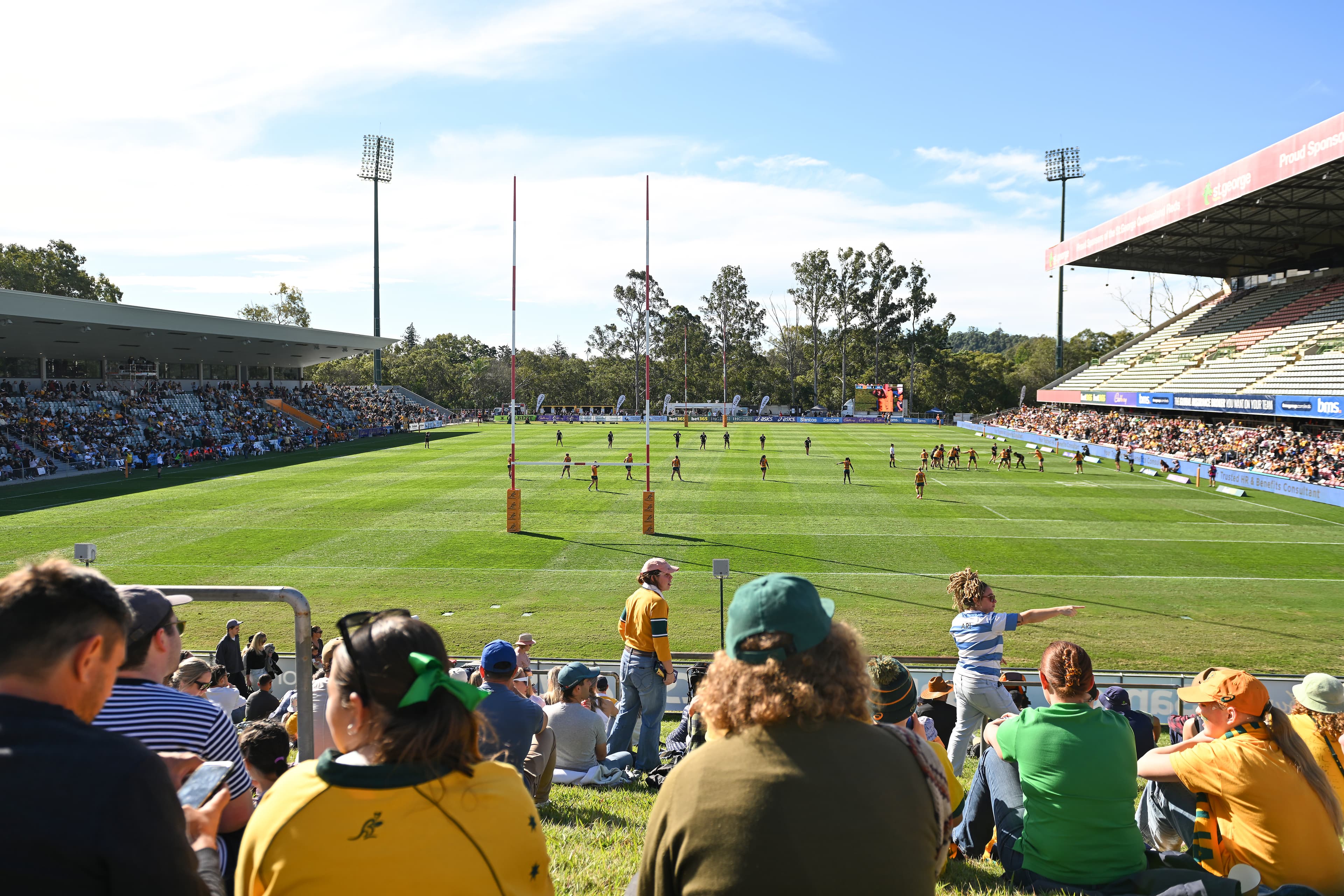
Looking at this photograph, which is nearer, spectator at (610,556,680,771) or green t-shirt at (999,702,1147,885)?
green t-shirt at (999,702,1147,885)

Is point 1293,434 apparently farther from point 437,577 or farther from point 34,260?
point 34,260

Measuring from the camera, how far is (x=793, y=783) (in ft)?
6.41

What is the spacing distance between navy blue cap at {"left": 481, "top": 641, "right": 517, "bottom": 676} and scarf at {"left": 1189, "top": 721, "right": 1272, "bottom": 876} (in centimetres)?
368

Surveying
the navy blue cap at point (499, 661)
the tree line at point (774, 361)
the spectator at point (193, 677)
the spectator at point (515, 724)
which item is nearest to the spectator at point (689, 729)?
the spectator at point (515, 724)

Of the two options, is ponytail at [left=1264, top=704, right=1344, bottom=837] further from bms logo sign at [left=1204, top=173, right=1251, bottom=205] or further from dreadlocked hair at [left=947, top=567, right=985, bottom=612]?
bms logo sign at [left=1204, top=173, right=1251, bottom=205]

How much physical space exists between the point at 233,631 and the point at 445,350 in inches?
4193

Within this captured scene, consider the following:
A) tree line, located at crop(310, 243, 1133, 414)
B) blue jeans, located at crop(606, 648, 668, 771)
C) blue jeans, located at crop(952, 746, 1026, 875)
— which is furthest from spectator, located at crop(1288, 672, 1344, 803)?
tree line, located at crop(310, 243, 1133, 414)

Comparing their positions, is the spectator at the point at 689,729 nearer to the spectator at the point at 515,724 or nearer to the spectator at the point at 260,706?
the spectator at the point at 515,724

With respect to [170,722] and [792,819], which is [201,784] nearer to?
[170,722]

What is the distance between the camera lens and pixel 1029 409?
7306cm

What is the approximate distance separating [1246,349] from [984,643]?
52708 mm

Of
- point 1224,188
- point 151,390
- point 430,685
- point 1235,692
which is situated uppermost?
point 1224,188

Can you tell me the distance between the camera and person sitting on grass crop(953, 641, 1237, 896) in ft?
11.6

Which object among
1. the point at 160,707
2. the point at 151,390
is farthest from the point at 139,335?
the point at 160,707
